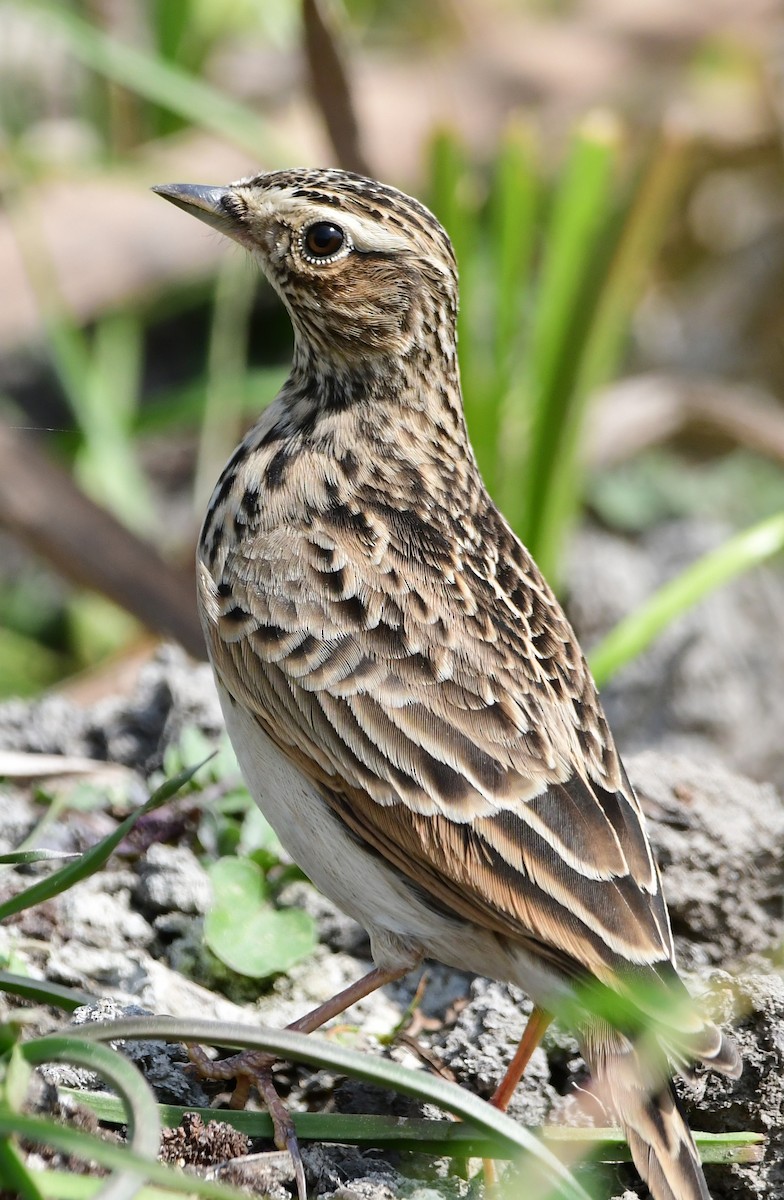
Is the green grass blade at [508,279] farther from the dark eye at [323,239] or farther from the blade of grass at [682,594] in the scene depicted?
the dark eye at [323,239]

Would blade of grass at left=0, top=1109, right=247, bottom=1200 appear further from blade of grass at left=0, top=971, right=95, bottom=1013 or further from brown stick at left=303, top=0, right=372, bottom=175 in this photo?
brown stick at left=303, top=0, right=372, bottom=175

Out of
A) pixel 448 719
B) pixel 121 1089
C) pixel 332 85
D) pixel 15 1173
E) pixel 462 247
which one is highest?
pixel 332 85

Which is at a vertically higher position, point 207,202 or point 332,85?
point 332,85

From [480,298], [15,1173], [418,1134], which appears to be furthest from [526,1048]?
[480,298]

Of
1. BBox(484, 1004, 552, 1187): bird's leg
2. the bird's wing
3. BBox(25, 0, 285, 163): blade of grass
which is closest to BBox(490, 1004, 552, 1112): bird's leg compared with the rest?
BBox(484, 1004, 552, 1187): bird's leg

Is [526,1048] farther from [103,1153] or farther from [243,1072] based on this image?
[103,1153]

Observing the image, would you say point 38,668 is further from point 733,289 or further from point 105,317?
point 733,289

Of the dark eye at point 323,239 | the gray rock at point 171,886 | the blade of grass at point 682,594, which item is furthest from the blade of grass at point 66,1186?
the blade of grass at point 682,594
